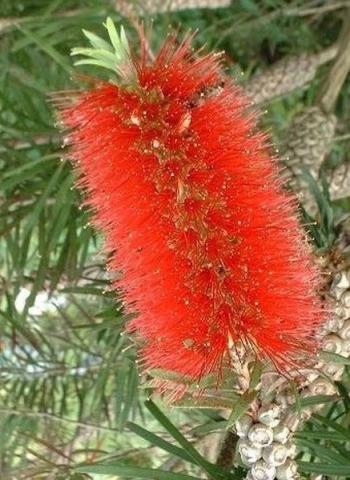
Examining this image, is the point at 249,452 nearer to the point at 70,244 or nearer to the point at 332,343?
the point at 332,343

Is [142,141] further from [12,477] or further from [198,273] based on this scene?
[12,477]

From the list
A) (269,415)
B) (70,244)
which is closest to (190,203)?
(269,415)

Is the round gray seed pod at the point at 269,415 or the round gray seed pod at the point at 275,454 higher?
the round gray seed pod at the point at 269,415

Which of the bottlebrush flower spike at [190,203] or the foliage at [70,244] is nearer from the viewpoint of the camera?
the bottlebrush flower spike at [190,203]

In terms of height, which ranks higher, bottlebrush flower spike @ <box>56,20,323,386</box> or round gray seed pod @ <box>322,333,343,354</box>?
bottlebrush flower spike @ <box>56,20,323,386</box>

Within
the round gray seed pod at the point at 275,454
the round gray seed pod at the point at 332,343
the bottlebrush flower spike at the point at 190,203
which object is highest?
the bottlebrush flower spike at the point at 190,203
